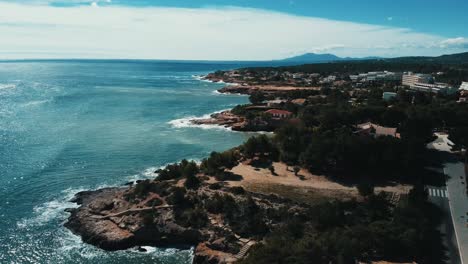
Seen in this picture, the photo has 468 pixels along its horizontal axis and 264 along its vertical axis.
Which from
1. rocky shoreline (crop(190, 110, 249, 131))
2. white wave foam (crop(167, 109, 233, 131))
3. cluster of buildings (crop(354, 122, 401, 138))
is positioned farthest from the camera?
white wave foam (crop(167, 109, 233, 131))

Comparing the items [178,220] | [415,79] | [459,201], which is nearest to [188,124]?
[178,220]

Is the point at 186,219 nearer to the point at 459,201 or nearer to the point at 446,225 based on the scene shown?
the point at 446,225

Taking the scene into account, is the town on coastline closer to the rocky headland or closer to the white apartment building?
the rocky headland

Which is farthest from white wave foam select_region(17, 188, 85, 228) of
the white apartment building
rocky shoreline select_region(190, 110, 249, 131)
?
the white apartment building

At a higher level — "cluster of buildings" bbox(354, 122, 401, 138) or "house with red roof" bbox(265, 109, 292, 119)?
"cluster of buildings" bbox(354, 122, 401, 138)

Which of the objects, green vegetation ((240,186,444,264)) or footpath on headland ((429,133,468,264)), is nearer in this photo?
green vegetation ((240,186,444,264))

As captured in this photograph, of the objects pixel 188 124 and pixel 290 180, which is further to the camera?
pixel 188 124

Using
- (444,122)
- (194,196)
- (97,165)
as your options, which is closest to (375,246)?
(194,196)

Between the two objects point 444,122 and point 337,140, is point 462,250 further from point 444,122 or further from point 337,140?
point 444,122
